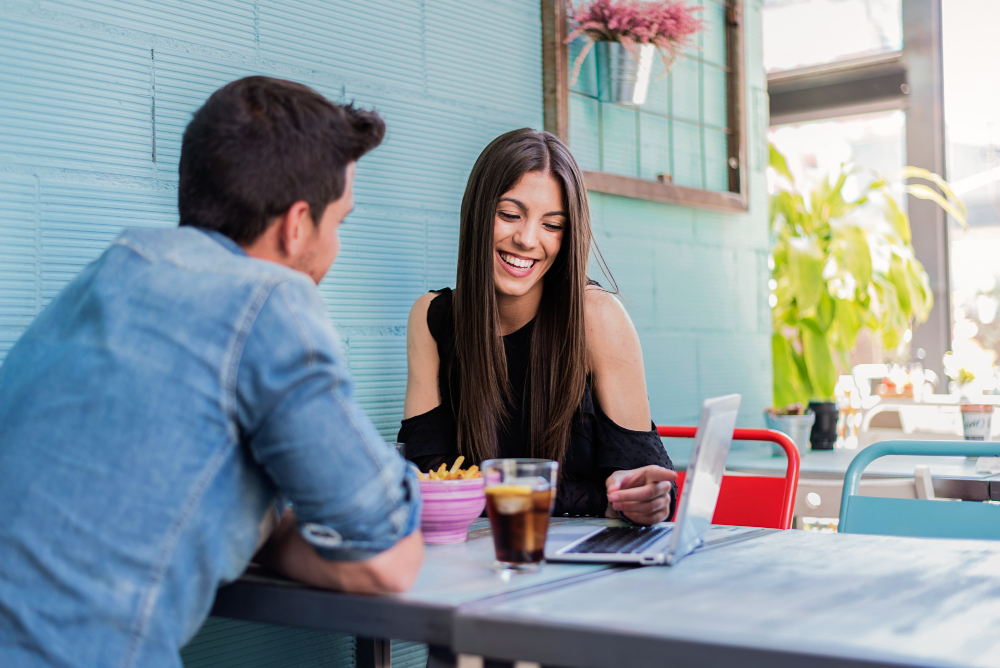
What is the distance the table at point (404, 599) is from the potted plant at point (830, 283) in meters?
2.61

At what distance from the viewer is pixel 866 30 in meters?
4.29

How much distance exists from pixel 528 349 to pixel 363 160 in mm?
504

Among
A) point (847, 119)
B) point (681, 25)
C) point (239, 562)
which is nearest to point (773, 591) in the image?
point (239, 562)

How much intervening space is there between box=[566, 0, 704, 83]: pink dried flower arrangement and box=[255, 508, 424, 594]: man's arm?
172cm

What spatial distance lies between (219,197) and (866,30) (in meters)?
4.05

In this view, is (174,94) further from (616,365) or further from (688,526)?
(688,526)

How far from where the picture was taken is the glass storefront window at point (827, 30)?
4.24 metres

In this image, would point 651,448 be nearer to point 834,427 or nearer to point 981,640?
point 981,640

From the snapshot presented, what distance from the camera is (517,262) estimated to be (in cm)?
182

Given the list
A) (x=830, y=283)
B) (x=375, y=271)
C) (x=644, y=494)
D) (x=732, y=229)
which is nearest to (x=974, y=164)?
(x=830, y=283)

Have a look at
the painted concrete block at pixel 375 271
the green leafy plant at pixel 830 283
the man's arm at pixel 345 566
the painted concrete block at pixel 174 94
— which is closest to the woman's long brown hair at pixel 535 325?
the painted concrete block at pixel 375 271

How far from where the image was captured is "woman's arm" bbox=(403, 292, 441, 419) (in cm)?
177

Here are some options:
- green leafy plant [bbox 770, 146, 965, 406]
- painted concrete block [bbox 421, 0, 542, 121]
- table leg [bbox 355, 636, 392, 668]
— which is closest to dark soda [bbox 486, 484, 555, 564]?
table leg [bbox 355, 636, 392, 668]

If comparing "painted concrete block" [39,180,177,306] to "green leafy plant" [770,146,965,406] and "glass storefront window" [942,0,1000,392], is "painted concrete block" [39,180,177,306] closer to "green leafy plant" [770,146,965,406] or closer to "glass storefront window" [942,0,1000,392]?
"green leafy plant" [770,146,965,406]
